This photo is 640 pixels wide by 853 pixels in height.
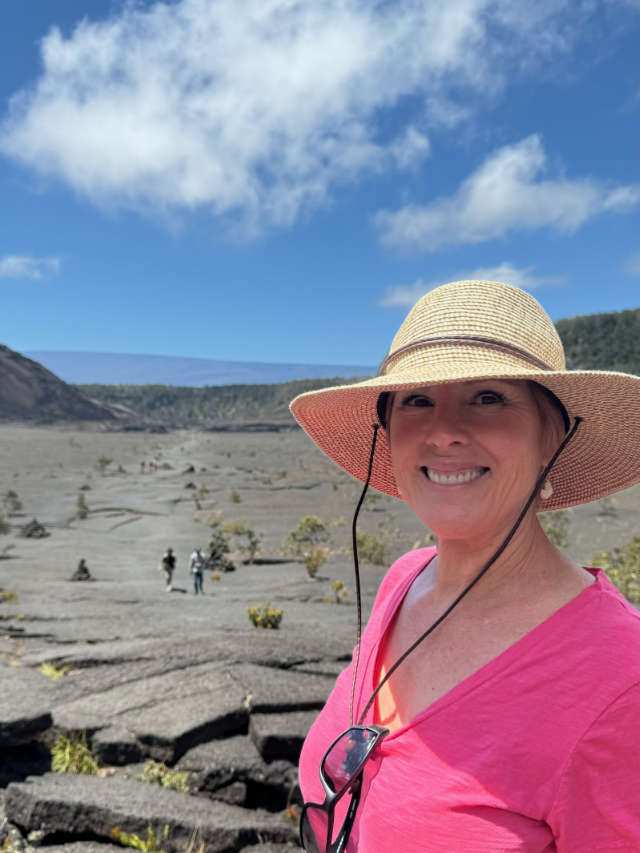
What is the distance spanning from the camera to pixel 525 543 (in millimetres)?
1570

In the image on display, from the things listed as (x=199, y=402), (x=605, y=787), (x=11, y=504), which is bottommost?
(x=11, y=504)

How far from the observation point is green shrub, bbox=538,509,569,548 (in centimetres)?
1698

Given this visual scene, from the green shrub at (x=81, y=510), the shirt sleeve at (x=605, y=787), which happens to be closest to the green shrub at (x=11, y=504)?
the green shrub at (x=81, y=510)

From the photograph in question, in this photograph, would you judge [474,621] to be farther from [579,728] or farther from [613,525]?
[613,525]

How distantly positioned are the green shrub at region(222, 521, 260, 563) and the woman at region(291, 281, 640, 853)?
17.4 m

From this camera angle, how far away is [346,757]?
151 cm

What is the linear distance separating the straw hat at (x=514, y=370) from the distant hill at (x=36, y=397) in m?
99.0

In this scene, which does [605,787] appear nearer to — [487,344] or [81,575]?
[487,344]

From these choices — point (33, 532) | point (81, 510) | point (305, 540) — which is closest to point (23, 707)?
point (305, 540)

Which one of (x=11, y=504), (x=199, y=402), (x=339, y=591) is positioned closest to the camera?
(x=339, y=591)

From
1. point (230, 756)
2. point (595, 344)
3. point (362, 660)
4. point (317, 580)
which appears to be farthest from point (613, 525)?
point (595, 344)

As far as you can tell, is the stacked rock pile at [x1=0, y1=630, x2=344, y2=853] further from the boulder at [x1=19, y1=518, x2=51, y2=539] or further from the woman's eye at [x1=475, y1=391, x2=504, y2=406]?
the boulder at [x1=19, y1=518, x2=51, y2=539]

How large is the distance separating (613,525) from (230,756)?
20490 mm

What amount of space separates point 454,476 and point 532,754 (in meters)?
0.59
